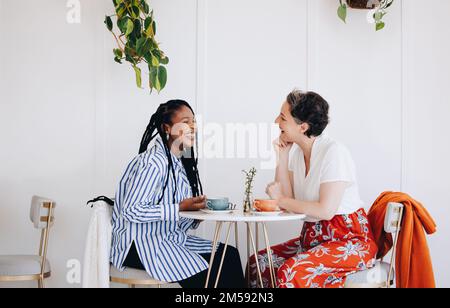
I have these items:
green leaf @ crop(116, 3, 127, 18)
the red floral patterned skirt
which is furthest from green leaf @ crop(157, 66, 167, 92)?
the red floral patterned skirt

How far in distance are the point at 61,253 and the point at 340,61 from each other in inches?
81.9

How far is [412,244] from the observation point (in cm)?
306

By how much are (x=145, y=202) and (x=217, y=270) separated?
1.54 ft

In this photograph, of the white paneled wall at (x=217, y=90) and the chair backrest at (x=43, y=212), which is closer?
the chair backrest at (x=43, y=212)

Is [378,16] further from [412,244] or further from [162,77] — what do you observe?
[412,244]

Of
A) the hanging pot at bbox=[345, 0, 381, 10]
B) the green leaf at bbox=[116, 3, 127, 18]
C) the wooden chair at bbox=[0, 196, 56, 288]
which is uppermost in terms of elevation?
the hanging pot at bbox=[345, 0, 381, 10]

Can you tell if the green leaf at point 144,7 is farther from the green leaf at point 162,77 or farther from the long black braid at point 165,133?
the long black braid at point 165,133

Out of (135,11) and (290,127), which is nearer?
(290,127)

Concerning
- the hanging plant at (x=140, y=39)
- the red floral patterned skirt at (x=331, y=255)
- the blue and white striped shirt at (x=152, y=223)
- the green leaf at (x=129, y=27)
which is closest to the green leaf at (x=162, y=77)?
the hanging plant at (x=140, y=39)

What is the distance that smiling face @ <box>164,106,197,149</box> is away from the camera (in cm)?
312

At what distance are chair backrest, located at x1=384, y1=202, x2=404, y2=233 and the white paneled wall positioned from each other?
0.99 meters

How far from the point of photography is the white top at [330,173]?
2.93 meters

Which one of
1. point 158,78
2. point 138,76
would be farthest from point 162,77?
point 138,76

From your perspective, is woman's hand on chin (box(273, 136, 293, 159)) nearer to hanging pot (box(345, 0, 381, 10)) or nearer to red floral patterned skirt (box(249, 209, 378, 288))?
red floral patterned skirt (box(249, 209, 378, 288))
